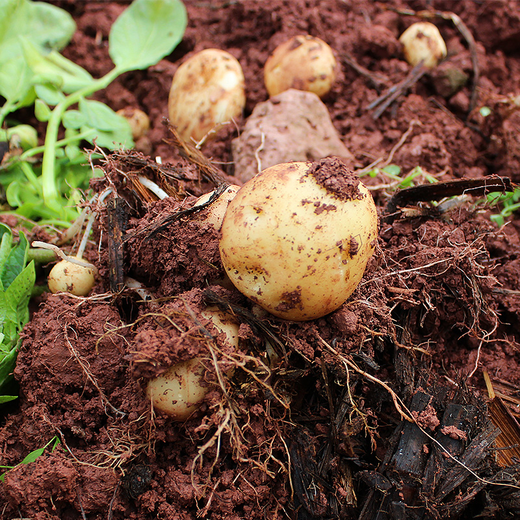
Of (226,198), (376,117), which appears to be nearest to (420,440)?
(226,198)

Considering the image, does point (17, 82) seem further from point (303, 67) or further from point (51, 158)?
point (303, 67)

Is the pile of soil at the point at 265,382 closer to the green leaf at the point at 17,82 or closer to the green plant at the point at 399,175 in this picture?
the green plant at the point at 399,175

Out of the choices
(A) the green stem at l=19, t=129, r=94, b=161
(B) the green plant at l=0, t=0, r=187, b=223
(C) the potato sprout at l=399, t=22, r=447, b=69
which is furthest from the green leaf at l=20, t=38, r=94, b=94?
(C) the potato sprout at l=399, t=22, r=447, b=69

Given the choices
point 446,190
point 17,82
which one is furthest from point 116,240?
point 17,82

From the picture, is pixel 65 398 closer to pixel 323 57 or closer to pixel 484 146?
pixel 323 57

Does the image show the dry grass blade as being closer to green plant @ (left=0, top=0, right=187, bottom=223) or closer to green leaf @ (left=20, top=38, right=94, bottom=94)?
green plant @ (left=0, top=0, right=187, bottom=223)

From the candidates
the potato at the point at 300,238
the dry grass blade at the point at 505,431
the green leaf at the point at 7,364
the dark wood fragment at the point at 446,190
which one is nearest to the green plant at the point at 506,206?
the dark wood fragment at the point at 446,190
